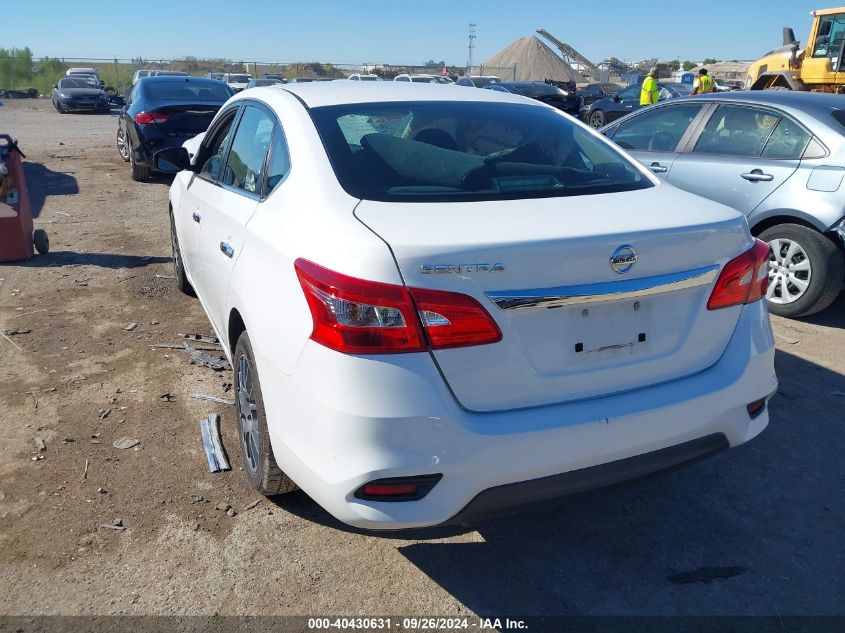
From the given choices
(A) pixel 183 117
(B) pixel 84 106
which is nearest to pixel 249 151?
(A) pixel 183 117

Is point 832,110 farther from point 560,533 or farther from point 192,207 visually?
point 192,207

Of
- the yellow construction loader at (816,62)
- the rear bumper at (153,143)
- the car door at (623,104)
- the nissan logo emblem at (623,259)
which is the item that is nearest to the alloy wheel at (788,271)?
the nissan logo emblem at (623,259)

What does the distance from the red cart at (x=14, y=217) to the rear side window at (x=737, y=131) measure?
20.9 ft

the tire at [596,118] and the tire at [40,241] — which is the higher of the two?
the tire at [596,118]

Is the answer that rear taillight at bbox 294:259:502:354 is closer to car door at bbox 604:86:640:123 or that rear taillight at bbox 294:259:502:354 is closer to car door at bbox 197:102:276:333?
car door at bbox 197:102:276:333

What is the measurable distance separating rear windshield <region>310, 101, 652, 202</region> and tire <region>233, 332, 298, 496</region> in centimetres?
90

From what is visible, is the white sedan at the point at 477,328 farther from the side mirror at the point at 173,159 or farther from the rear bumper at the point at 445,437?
the side mirror at the point at 173,159

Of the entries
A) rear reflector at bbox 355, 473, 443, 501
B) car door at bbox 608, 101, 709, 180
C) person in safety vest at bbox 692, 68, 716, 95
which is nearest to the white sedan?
rear reflector at bbox 355, 473, 443, 501

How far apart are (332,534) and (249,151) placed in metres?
1.93

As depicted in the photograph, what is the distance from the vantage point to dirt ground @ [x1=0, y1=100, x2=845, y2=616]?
2.65 m

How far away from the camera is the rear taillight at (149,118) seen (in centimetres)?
1101

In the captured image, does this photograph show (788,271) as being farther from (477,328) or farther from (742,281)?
(477,328)

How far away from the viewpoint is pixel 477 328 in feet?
7.23

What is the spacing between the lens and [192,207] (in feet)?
14.1
